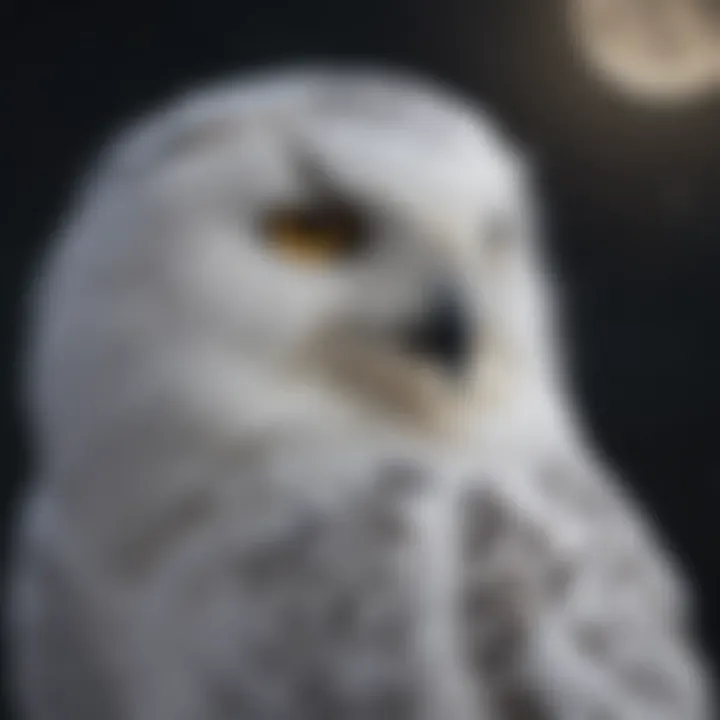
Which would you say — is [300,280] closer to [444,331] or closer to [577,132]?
[444,331]

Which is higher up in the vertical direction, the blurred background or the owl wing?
the blurred background

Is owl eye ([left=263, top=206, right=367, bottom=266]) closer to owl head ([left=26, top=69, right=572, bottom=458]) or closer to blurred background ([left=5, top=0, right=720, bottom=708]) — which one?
owl head ([left=26, top=69, right=572, bottom=458])

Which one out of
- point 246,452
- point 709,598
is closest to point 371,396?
point 246,452

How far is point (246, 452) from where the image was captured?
2.41 ft

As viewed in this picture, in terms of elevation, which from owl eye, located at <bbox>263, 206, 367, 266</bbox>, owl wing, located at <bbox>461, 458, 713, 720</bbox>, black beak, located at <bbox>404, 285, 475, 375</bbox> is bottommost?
owl wing, located at <bbox>461, 458, 713, 720</bbox>

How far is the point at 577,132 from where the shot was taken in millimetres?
828

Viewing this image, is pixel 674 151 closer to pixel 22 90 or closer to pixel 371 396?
pixel 371 396

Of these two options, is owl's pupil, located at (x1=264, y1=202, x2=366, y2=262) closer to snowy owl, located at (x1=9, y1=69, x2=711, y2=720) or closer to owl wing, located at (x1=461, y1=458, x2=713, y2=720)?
snowy owl, located at (x1=9, y1=69, x2=711, y2=720)

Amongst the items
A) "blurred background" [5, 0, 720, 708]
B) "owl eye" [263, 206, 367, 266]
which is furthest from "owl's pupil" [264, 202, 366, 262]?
"blurred background" [5, 0, 720, 708]

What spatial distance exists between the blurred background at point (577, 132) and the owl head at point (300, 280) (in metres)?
0.03

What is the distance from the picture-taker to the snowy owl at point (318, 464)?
690 millimetres

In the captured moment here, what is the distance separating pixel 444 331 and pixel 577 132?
17cm

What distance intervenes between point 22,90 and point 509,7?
0.27 m

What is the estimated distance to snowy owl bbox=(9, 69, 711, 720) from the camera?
69 centimetres
